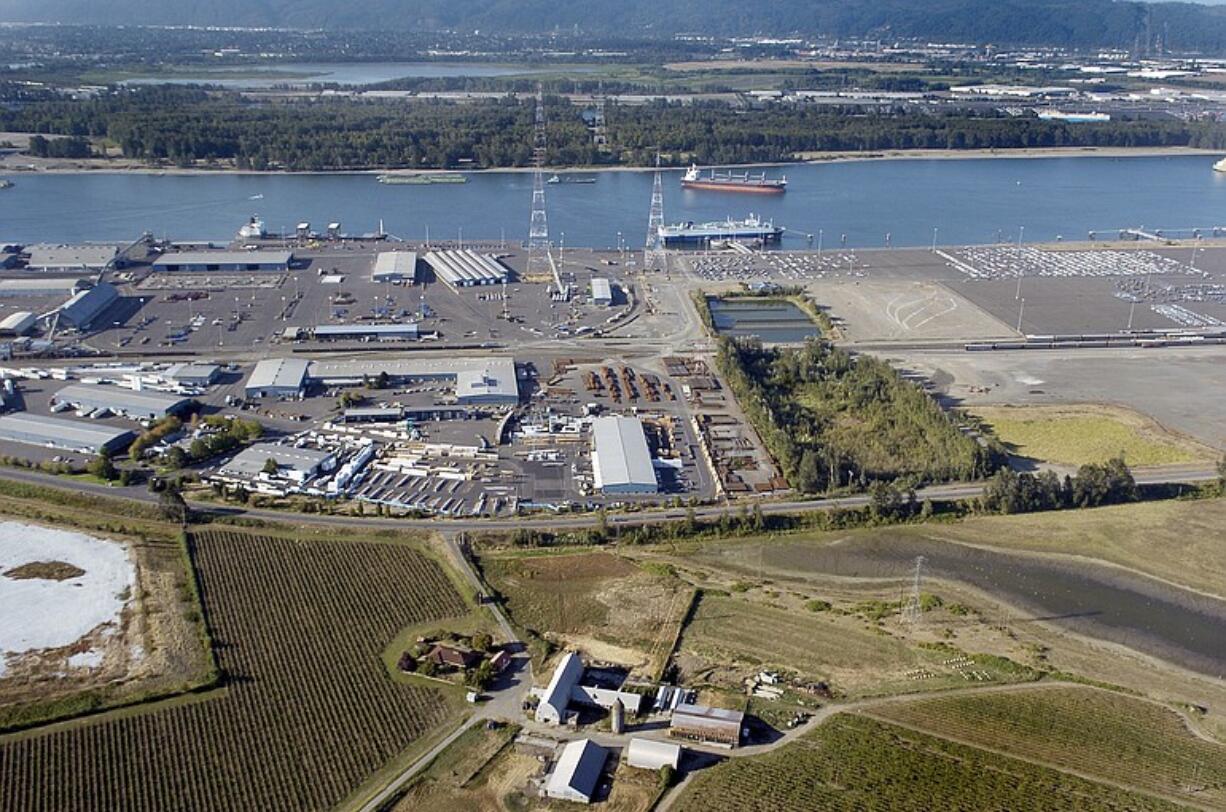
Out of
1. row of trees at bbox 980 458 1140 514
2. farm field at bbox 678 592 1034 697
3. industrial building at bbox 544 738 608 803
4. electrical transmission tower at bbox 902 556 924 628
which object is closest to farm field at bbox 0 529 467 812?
industrial building at bbox 544 738 608 803

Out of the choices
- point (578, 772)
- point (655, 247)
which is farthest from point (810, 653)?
point (655, 247)

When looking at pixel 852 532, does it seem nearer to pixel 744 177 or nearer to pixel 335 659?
pixel 335 659

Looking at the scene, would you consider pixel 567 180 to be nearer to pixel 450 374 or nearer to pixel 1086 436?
pixel 450 374

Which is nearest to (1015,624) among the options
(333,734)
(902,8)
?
(333,734)

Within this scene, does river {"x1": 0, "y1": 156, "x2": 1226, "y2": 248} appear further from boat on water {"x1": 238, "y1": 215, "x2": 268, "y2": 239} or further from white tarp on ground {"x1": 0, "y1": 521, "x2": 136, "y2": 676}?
white tarp on ground {"x1": 0, "y1": 521, "x2": 136, "y2": 676}

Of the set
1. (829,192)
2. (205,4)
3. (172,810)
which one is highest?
(205,4)

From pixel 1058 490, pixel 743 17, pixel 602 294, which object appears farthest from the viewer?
pixel 743 17
